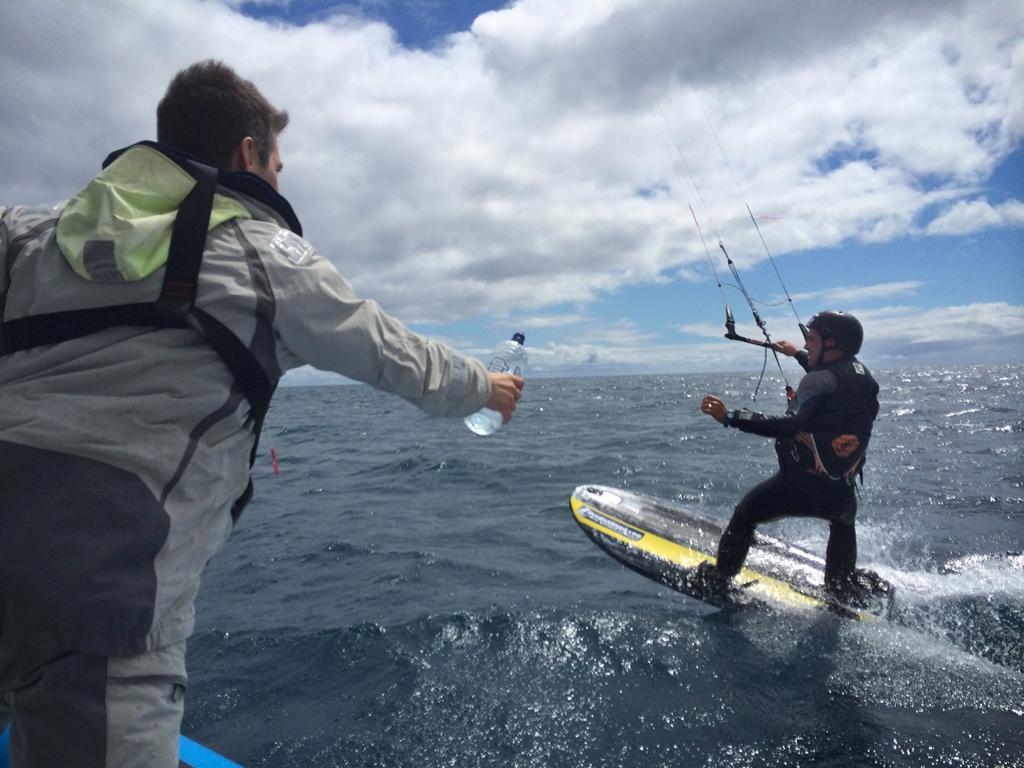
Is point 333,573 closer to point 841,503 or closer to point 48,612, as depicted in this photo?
point 841,503

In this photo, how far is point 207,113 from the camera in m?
1.86

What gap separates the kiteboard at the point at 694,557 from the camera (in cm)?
608

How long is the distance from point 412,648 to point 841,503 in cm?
395

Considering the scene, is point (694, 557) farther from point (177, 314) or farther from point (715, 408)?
point (177, 314)

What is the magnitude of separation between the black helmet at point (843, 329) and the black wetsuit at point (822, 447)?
0.13 metres

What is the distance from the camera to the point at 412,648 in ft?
17.0

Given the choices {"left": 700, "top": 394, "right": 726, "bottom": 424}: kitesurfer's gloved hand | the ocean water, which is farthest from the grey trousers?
{"left": 700, "top": 394, "right": 726, "bottom": 424}: kitesurfer's gloved hand

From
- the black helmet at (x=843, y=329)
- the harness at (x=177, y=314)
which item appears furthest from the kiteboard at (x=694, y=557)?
the harness at (x=177, y=314)

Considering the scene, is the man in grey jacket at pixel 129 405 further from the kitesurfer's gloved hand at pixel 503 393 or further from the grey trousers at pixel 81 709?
the kitesurfer's gloved hand at pixel 503 393

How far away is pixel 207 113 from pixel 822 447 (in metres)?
5.33

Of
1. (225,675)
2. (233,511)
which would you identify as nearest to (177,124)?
(233,511)

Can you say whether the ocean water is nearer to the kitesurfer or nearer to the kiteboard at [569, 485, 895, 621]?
the kiteboard at [569, 485, 895, 621]

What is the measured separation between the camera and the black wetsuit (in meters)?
5.47

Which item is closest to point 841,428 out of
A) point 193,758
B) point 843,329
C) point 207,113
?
point 843,329
